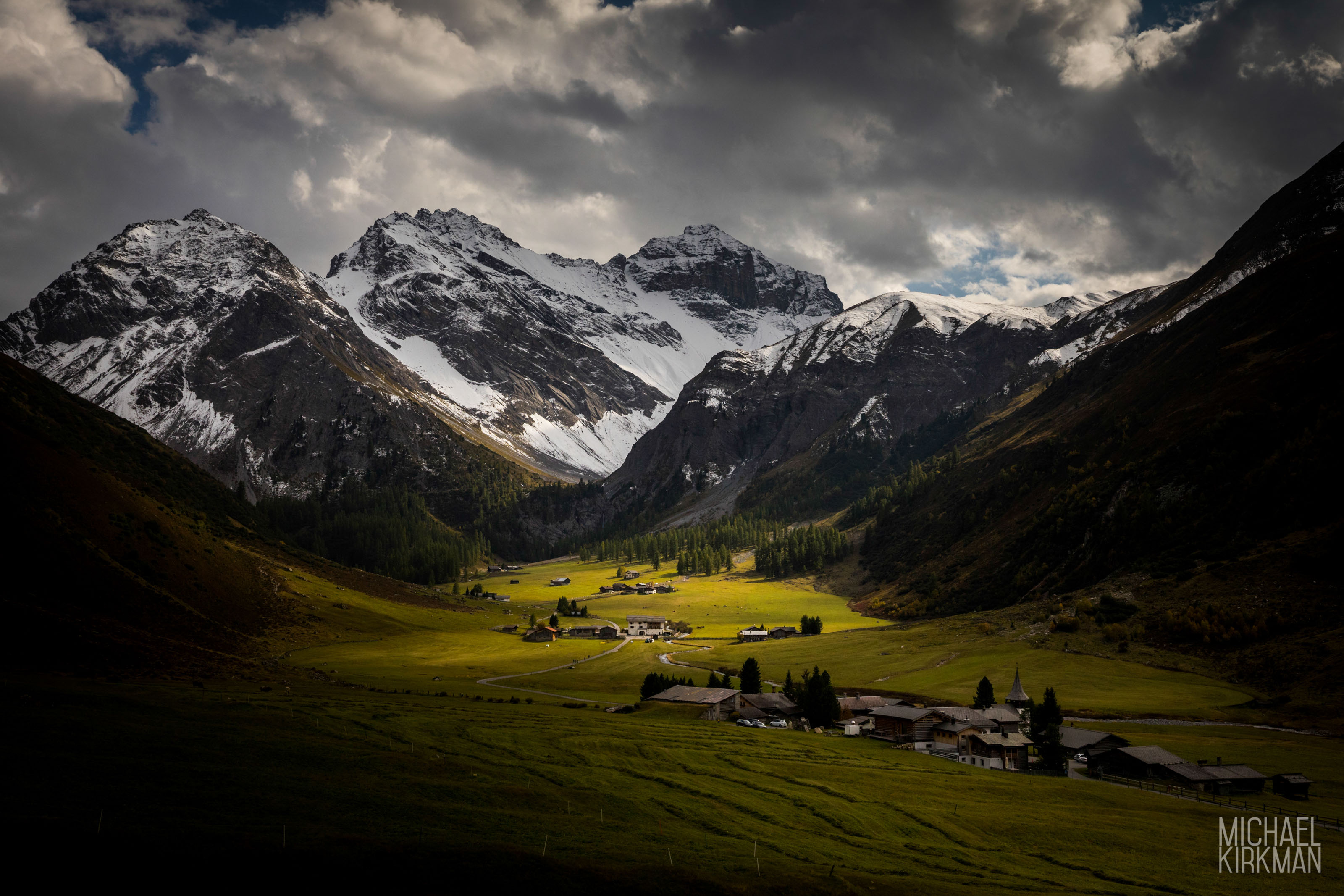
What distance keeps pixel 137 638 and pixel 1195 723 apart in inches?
3911

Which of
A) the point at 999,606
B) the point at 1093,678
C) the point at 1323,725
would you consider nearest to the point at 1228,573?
the point at 1093,678

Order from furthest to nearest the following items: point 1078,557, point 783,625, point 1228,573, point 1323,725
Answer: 1. point 783,625
2. point 1078,557
3. point 1228,573
4. point 1323,725

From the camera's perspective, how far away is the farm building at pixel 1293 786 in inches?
2002

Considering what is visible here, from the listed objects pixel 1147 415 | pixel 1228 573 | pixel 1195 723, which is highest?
→ pixel 1147 415

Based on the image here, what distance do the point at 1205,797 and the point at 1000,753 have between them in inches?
637

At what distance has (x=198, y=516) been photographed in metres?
138

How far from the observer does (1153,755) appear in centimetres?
5753

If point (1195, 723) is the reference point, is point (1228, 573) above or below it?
above

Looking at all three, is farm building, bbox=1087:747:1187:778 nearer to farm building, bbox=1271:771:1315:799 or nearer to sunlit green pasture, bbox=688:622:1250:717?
farm building, bbox=1271:771:1315:799

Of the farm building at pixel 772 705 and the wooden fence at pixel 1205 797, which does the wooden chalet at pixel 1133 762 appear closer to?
the wooden fence at pixel 1205 797

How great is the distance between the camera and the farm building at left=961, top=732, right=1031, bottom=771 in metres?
65.6

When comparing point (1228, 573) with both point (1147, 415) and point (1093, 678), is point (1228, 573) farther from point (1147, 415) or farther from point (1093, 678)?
point (1147, 415)

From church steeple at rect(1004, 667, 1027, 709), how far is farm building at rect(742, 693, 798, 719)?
22.4 metres

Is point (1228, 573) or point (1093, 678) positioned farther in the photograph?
point (1228, 573)
